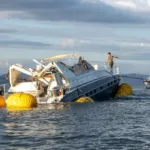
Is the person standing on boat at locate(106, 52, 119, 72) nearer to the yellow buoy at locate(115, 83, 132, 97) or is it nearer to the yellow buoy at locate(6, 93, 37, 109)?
the yellow buoy at locate(115, 83, 132, 97)

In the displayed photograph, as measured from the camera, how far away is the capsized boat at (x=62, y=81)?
45.4 meters

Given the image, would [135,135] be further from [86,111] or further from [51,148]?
[86,111]

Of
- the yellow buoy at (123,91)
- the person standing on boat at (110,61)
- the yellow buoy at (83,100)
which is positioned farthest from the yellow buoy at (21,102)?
the yellow buoy at (123,91)

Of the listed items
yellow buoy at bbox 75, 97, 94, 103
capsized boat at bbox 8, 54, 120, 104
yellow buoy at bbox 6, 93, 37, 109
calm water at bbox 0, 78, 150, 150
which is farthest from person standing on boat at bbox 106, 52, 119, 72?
yellow buoy at bbox 6, 93, 37, 109

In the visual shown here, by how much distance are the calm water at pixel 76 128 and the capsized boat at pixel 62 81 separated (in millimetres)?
3757

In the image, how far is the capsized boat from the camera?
45.4 m

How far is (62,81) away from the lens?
46.4m

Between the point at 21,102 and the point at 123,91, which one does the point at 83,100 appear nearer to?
the point at 21,102

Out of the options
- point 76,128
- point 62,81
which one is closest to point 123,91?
point 62,81

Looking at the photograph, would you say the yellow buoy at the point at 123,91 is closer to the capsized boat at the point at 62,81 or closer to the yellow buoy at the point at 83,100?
the capsized boat at the point at 62,81

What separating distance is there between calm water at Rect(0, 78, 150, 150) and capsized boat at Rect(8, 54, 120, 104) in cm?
376

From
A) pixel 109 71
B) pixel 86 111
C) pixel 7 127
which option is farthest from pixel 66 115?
pixel 109 71

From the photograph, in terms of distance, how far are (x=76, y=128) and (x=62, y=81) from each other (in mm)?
17106

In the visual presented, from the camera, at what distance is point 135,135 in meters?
26.7
